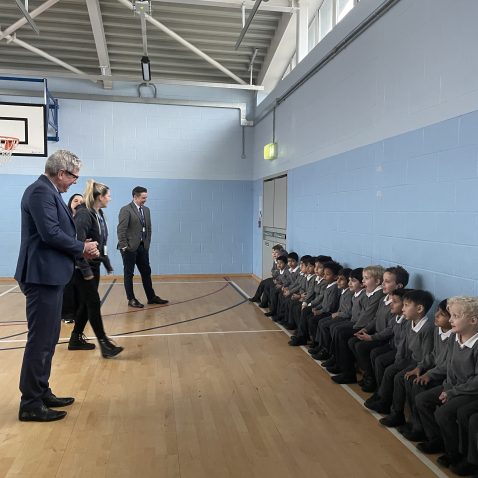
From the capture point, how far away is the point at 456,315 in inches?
90.8

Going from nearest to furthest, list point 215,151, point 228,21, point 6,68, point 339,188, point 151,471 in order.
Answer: point 151,471 < point 339,188 < point 228,21 < point 6,68 < point 215,151

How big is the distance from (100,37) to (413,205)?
18.7 ft

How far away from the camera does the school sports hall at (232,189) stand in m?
2.55

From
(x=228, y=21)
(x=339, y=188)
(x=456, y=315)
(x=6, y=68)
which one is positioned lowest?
(x=456, y=315)

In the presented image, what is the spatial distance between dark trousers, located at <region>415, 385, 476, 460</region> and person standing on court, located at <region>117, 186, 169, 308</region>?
13.9 ft

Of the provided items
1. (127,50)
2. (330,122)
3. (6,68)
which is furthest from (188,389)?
(6,68)

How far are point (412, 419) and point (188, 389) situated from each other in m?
1.50

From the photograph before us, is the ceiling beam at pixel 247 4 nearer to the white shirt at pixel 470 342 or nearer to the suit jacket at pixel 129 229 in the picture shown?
the suit jacket at pixel 129 229

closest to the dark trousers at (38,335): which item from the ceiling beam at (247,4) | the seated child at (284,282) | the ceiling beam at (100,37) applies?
the seated child at (284,282)

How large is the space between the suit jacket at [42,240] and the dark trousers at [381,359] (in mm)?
2036

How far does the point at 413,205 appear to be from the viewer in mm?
3408

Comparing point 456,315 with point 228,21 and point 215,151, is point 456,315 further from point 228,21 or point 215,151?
point 215,151

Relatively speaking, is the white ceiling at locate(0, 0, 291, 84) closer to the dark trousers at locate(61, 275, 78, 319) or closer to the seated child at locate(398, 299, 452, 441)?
the dark trousers at locate(61, 275, 78, 319)

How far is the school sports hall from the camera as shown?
8.37 feet
